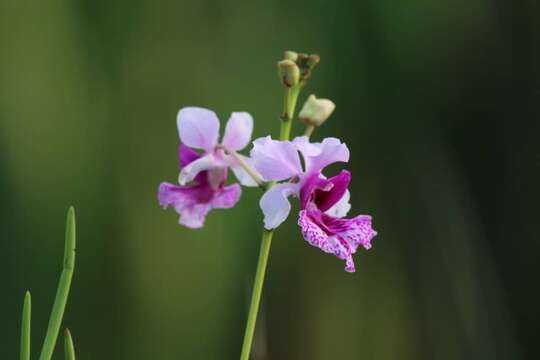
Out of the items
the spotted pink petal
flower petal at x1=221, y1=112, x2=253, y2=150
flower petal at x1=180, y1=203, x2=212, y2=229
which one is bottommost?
the spotted pink petal

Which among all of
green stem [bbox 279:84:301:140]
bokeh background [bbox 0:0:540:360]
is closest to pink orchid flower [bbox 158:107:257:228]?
green stem [bbox 279:84:301:140]

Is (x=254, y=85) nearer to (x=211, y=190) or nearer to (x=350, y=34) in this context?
(x=350, y=34)

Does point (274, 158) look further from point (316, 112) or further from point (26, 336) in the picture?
point (26, 336)

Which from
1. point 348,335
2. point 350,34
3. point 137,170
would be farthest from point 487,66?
point 137,170

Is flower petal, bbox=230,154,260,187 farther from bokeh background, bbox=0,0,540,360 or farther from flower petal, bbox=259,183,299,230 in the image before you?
bokeh background, bbox=0,0,540,360

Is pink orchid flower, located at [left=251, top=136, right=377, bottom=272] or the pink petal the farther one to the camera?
the pink petal

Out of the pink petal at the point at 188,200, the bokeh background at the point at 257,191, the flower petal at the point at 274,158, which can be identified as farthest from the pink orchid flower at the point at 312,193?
the bokeh background at the point at 257,191
